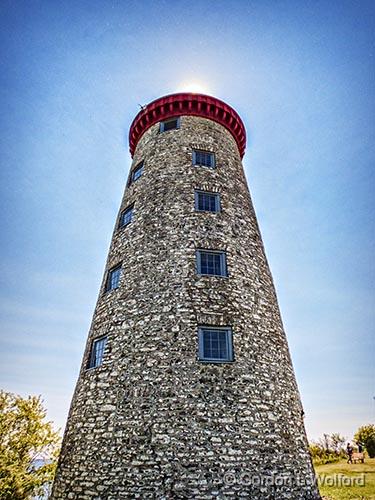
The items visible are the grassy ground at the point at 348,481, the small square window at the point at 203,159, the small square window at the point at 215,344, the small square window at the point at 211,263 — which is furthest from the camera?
the small square window at the point at 203,159

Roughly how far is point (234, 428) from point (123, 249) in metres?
8.35

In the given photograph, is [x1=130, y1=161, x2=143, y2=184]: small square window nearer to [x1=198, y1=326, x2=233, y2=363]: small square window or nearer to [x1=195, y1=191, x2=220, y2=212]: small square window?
[x1=195, y1=191, x2=220, y2=212]: small square window

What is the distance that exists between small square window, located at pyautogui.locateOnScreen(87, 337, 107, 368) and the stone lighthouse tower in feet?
0.19

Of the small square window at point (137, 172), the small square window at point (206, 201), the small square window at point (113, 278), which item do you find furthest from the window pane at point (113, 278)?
the small square window at point (137, 172)

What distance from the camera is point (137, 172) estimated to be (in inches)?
693

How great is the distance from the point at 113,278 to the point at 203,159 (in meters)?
7.48

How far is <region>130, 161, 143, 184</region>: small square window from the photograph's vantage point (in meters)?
17.2

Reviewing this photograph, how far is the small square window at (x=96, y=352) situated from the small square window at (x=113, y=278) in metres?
Result: 2.30

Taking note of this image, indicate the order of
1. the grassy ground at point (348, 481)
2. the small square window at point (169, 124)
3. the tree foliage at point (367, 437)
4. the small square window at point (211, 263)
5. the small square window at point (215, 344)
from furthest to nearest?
the tree foliage at point (367, 437), the small square window at point (169, 124), the grassy ground at point (348, 481), the small square window at point (211, 263), the small square window at point (215, 344)

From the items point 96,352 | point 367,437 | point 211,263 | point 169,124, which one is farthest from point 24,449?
point 367,437

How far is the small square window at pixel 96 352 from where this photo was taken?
12.1 m

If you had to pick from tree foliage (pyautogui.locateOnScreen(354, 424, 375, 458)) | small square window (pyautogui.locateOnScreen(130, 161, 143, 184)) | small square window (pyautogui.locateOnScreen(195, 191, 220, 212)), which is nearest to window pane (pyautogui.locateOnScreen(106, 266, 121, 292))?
small square window (pyautogui.locateOnScreen(195, 191, 220, 212))

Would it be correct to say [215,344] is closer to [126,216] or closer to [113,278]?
[113,278]

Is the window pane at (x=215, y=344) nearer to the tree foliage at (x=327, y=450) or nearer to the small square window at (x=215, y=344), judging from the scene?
the small square window at (x=215, y=344)
